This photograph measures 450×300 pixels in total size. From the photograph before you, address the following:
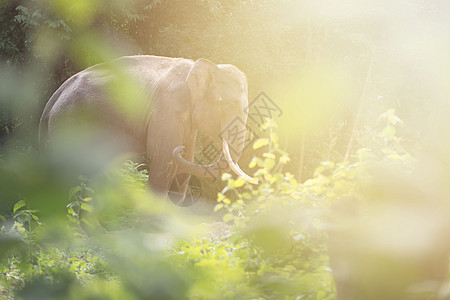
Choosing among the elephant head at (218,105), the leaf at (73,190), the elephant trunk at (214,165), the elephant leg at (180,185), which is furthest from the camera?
the elephant leg at (180,185)

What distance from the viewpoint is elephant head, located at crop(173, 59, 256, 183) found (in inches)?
209

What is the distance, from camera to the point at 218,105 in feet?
17.8

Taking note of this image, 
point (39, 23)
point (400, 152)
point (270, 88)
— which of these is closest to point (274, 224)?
point (400, 152)

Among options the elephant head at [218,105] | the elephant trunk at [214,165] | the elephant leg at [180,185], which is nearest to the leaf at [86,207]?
the elephant trunk at [214,165]

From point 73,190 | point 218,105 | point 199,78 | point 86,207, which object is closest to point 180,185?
point 218,105

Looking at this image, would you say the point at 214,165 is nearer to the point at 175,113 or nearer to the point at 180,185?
the point at 175,113

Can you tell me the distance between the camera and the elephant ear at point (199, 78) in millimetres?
5328

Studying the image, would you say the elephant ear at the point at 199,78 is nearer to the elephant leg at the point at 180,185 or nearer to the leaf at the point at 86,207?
the elephant leg at the point at 180,185

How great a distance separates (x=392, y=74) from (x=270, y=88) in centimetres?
307

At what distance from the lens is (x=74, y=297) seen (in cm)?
49

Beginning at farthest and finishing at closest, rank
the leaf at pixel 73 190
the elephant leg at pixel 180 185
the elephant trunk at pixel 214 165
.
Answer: the elephant leg at pixel 180 185
the elephant trunk at pixel 214 165
the leaf at pixel 73 190

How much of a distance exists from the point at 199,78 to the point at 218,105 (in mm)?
312

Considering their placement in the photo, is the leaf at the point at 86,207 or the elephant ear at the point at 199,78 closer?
the leaf at the point at 86,207

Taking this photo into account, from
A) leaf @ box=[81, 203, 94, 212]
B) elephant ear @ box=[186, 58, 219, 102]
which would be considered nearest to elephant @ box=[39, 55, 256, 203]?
elephant ear @ box=[186, 58, 219, 102]
